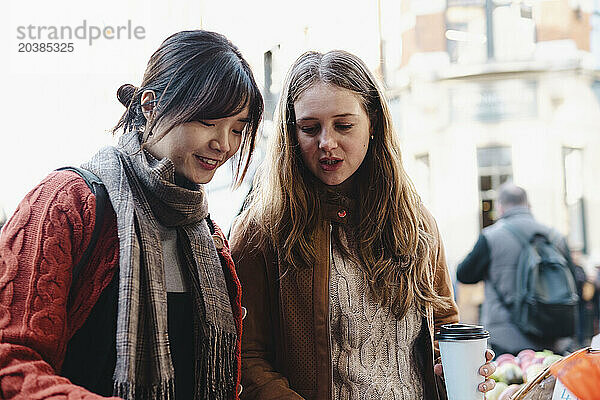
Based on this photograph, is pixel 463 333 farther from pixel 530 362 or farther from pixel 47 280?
pixel 530 362

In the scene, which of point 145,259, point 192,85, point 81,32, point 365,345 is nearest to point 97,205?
point 145,259

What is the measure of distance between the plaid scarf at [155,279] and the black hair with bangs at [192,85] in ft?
0.23

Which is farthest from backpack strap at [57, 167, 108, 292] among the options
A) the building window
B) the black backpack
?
the building window

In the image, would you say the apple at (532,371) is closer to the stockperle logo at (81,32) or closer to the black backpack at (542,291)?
the black backpack at (542,291)

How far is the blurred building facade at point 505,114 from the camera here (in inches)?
396

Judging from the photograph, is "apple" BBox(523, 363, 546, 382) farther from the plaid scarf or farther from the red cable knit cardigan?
the red cable knit cardigan

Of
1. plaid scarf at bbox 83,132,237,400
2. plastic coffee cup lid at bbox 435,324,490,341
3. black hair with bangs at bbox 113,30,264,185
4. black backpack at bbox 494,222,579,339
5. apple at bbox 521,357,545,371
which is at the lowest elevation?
apple at bbox 521,357,545,371

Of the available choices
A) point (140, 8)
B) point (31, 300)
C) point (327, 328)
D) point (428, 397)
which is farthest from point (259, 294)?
point (140, 8)

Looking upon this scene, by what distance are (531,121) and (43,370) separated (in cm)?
992

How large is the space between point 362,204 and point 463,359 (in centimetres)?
45

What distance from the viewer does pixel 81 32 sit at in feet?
8.29

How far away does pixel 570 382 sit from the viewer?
126cm

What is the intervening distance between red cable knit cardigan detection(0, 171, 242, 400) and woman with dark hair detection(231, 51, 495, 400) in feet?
1.55

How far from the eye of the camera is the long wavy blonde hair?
166 cm
